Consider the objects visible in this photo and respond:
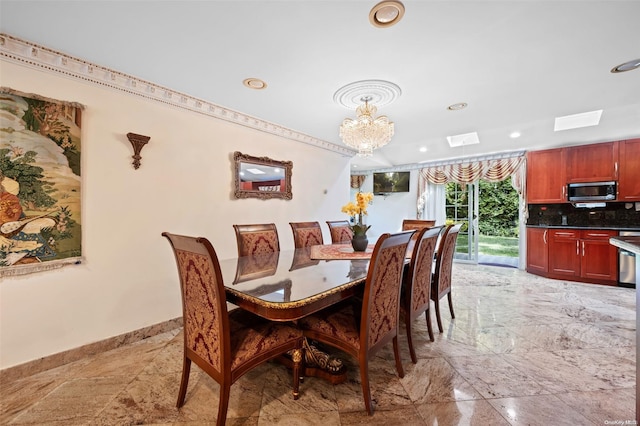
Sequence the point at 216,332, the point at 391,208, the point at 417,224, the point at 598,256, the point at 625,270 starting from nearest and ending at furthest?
the point at 216,332 < the point at 417,224 < the point at 625,270 < the point at 598,256 < the point at 391,208

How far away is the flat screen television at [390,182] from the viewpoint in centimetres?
625

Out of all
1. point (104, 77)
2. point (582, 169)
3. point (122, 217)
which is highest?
point (104, 77)

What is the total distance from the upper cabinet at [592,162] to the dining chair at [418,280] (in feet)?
13.3

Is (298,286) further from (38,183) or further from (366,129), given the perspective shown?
(38,183)

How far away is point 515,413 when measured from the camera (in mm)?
1488

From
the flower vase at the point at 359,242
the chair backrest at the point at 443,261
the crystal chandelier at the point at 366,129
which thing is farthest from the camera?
the crystal chandelier at the point at 366,129

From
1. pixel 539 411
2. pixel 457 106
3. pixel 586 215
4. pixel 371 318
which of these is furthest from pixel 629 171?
pixel 371 318

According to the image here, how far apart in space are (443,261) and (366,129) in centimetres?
156

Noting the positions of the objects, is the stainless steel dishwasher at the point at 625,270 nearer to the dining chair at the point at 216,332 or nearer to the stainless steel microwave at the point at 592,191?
the stainless steel microwave at the point at 592,191

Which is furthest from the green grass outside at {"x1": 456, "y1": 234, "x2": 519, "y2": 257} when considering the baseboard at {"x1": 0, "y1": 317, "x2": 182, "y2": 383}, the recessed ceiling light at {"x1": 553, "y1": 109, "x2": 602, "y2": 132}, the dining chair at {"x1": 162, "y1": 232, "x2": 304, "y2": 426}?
the baseboard at {"x1": 0, "y1": 317, "x2": 182, "y2": 383}

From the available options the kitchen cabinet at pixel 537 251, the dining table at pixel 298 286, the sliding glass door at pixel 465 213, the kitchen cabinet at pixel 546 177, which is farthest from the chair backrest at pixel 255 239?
the kitchen cabinet at pixel 546 177

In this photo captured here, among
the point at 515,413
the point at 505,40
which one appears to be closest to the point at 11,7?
the point at 505,40

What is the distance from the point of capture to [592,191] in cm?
418

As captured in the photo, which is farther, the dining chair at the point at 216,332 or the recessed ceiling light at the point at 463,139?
the recessed ceiling light at the point at 463,139
